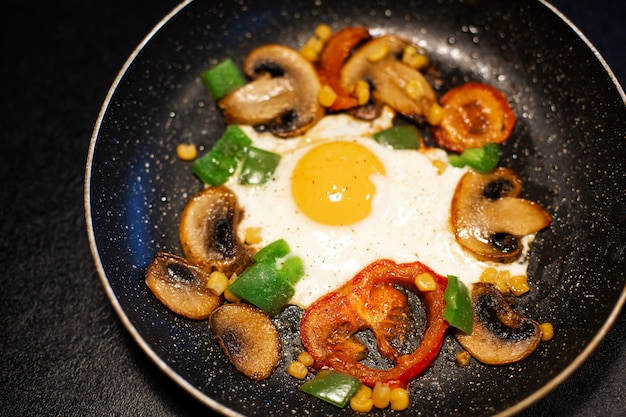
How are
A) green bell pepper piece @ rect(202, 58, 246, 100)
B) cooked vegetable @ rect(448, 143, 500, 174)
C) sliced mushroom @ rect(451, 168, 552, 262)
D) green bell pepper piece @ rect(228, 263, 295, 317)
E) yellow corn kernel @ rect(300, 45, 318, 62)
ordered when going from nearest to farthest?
1. green bell pepper piece @ rect(228, 263, 295, 317)
2. sliced mushroom @ rect(451, 168, 552, 262)
3. cooked vegetable @ rect(448, 143, 500, 174)
4. green bell pepper piece @ rect(202, 58, 246, 100)
5. yellow corn kernel @ rect(300, 45, 318, 62)

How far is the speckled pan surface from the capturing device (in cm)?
317

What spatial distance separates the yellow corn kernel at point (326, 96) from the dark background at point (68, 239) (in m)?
1.61

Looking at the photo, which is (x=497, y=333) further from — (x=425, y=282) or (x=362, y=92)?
(x=362, y=92)

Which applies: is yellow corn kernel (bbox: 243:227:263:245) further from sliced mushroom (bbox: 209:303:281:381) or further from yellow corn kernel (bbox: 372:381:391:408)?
yellow corn kernel (bbox: 372:381:391:408)

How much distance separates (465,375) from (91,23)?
363 cm

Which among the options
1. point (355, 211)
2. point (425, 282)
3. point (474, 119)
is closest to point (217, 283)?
point (355, 211)

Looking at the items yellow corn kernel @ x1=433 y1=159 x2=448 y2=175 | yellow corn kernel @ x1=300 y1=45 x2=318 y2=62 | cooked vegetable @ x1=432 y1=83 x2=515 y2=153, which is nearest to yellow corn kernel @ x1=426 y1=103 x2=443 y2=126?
cooked vegetable @ x1=432 y1=83 x2=515 y2=153

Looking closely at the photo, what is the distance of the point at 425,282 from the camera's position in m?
3.26

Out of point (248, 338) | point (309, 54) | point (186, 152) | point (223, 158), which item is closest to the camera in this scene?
point (248, 338)

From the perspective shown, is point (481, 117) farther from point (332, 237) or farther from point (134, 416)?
point (134, 416)

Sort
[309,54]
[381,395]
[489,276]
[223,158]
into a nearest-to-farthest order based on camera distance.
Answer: [381,395] → [489,276] → [223,158] → [309,54]

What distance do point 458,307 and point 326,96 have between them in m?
1.48

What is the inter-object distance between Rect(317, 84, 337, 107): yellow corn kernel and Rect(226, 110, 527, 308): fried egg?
28cm

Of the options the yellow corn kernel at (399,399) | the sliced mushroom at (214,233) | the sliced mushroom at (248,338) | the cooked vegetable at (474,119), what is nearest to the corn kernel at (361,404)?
the yellow corn kernel at (399,399)
